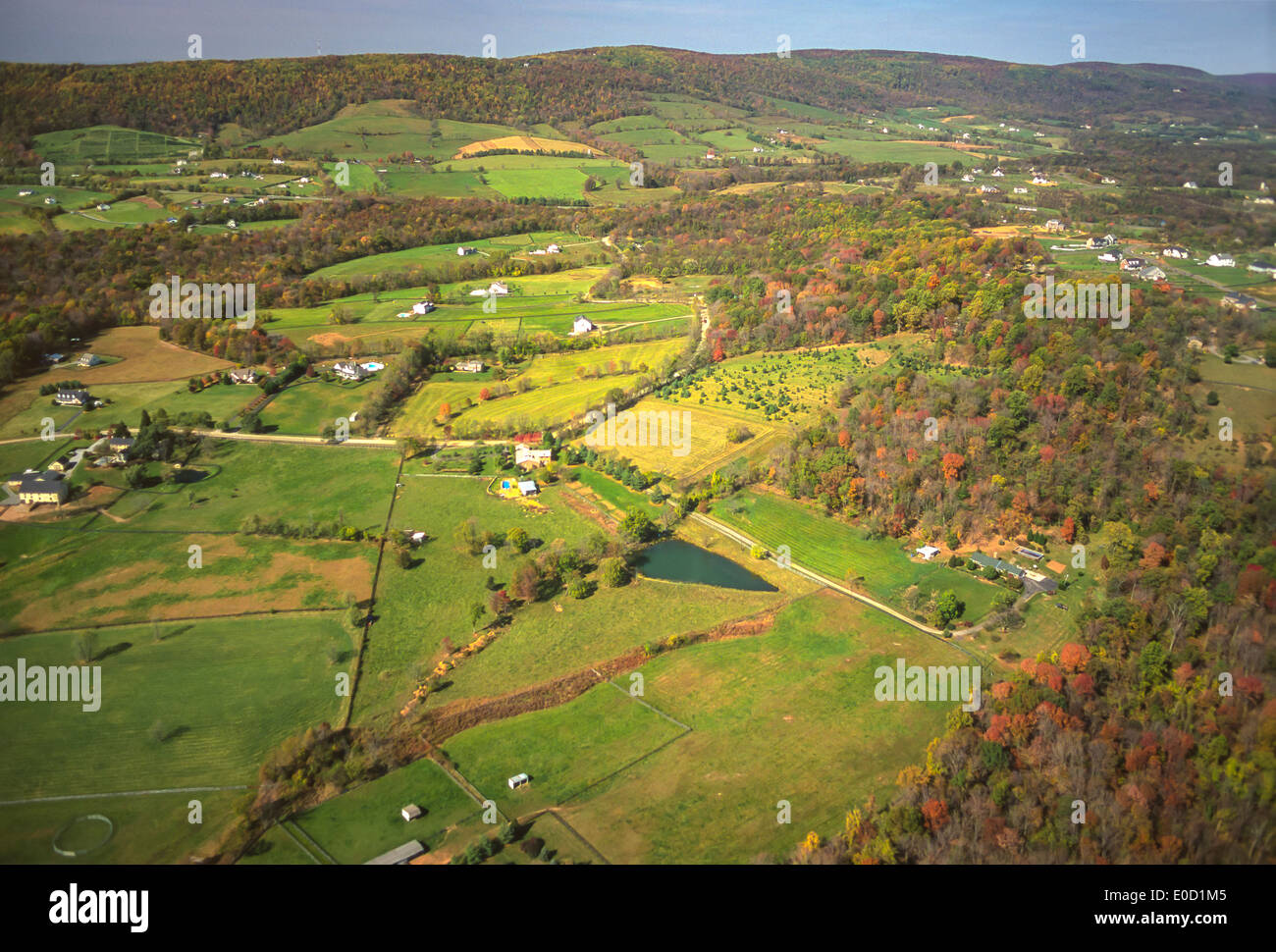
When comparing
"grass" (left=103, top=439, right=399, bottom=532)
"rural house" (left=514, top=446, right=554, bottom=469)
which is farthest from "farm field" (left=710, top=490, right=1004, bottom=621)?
"grass" (left=103, top=439, right=399, bottom=532)

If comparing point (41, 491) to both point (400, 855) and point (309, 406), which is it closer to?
point (309, 406)

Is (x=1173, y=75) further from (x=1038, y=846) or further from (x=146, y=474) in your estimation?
(x=146, y=474)

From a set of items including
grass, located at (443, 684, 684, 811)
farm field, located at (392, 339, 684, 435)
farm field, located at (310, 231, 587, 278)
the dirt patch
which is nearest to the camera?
grass, located at (443, 684, 684, 811)

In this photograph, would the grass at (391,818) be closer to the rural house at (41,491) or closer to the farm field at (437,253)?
the rural house at (41,491)

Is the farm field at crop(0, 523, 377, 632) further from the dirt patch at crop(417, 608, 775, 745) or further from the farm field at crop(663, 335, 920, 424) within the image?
the farm field at crop(663, 335, 920, 424)

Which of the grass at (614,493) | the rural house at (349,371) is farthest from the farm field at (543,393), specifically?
the grass at (614,493)
